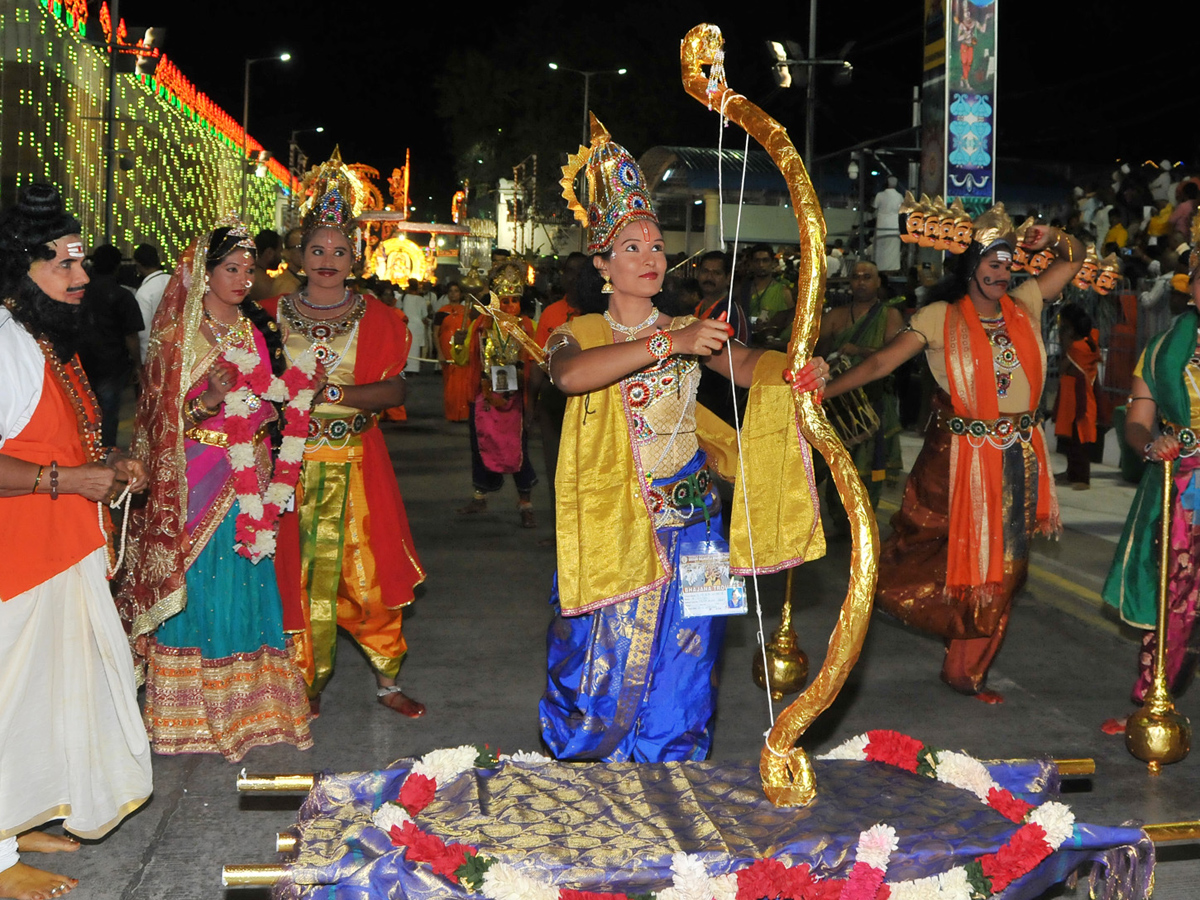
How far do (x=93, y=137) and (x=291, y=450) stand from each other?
26.8 meters

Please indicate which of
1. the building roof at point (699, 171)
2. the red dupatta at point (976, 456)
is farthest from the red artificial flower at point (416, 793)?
→ the building roof at point (699, 171)

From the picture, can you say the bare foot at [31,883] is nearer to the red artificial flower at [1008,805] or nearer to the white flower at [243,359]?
the white flower at [243,359]

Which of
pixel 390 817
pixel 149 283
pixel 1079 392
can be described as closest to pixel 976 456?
pixel 390 817

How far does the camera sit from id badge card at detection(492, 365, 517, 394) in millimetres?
9883

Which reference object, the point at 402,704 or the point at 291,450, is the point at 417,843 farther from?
the point at 402,704

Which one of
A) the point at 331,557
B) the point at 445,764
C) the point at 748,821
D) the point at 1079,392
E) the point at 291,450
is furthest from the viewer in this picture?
the point at 1079,392

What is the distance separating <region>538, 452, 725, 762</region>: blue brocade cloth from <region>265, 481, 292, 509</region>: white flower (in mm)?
1346

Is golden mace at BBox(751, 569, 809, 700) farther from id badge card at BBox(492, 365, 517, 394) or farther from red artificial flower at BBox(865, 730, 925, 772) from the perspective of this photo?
id badge card at BBox(492, 365, 517, 394)

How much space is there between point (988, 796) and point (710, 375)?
383 centimetres

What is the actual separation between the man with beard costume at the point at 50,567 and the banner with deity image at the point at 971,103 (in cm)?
1239

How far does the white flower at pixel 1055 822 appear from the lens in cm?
312

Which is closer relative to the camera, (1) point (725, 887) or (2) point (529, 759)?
(1) point (725, 887)

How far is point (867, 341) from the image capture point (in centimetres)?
895

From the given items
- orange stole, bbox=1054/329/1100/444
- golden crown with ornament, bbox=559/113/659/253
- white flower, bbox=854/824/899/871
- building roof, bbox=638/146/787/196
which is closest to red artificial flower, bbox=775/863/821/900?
white flower, bbox=854/824/899/871
